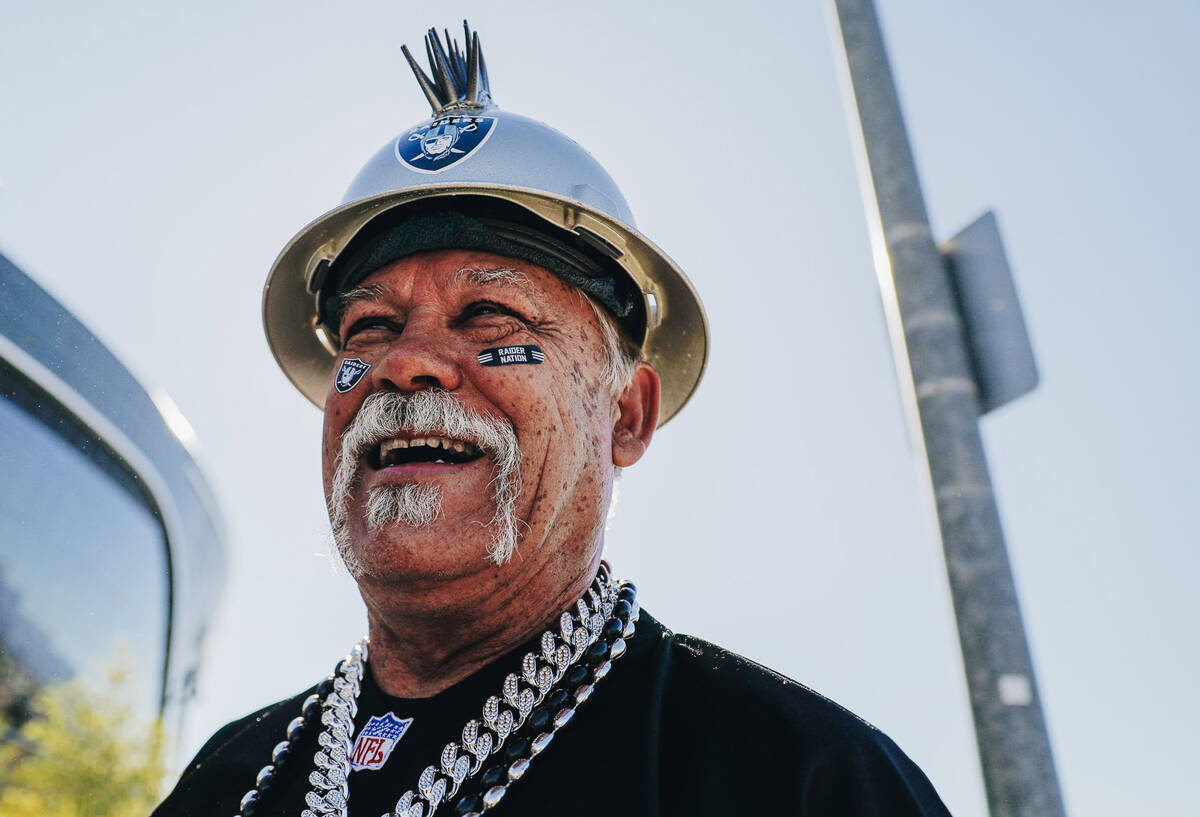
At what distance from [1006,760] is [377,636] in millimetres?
1697

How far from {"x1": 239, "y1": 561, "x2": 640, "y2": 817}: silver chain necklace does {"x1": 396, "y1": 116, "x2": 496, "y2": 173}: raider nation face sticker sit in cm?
123

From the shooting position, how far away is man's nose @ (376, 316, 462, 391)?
6.72 feet

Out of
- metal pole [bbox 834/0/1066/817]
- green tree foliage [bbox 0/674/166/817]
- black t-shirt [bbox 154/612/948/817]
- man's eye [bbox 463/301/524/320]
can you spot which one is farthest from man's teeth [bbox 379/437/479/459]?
green tree foliage [bbox 0/674/166/817]

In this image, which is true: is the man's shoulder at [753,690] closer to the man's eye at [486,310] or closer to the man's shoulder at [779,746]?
the man's shoulder at [779,746]

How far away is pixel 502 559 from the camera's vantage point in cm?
193

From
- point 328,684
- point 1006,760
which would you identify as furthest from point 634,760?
point 1006,760

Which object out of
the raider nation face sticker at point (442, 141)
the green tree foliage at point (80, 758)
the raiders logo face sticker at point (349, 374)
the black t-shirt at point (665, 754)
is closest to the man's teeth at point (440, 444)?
the raiders logo face sticker at point (349, 374)

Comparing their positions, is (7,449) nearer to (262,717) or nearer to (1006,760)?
(262,717)

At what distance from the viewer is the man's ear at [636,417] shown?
2.51 meters

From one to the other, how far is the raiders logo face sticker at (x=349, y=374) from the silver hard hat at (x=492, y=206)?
0.47m

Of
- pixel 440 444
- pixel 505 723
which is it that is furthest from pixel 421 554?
pixel 505 723

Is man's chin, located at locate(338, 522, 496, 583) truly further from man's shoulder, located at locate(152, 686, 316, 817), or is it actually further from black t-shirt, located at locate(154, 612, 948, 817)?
man's shoulder, located at locate(152, 686, 316, 817)

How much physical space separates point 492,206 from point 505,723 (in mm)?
1332

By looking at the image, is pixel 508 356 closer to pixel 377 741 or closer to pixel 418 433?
pixel 418 433
